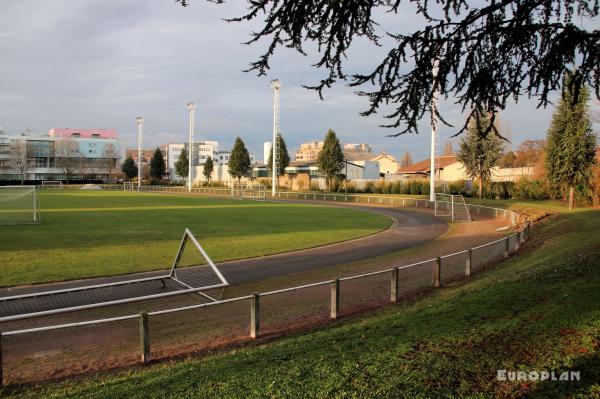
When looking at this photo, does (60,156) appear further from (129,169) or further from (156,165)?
(156,165)

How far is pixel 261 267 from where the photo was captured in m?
14.5

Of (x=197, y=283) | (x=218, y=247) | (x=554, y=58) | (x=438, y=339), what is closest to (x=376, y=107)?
(x=554, y=58)

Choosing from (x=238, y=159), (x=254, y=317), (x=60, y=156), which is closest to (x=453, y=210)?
(x=254, y=317)

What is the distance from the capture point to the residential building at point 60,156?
119500 mm

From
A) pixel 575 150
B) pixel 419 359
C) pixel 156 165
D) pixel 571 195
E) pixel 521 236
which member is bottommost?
pixel 419 359

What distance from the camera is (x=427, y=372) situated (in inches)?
195

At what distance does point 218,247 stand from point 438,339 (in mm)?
13096

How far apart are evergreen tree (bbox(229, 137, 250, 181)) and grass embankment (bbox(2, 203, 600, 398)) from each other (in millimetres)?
81228

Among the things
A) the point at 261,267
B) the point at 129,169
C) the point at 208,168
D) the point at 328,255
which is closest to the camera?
the point at 261,267

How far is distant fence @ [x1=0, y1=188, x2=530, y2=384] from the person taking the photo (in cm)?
689

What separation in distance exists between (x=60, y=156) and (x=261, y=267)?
4877 inches

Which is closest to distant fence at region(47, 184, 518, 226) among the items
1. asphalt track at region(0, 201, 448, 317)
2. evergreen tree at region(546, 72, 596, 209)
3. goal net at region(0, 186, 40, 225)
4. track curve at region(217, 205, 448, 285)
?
evergreen tree at region(546, 72, 596, 209)

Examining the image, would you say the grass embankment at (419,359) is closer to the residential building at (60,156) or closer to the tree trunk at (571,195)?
the tree trunk at (571,195)

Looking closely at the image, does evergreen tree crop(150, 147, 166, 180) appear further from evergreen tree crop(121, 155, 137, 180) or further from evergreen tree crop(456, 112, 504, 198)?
evergreen tree crop(456, 112, 504, 198)
